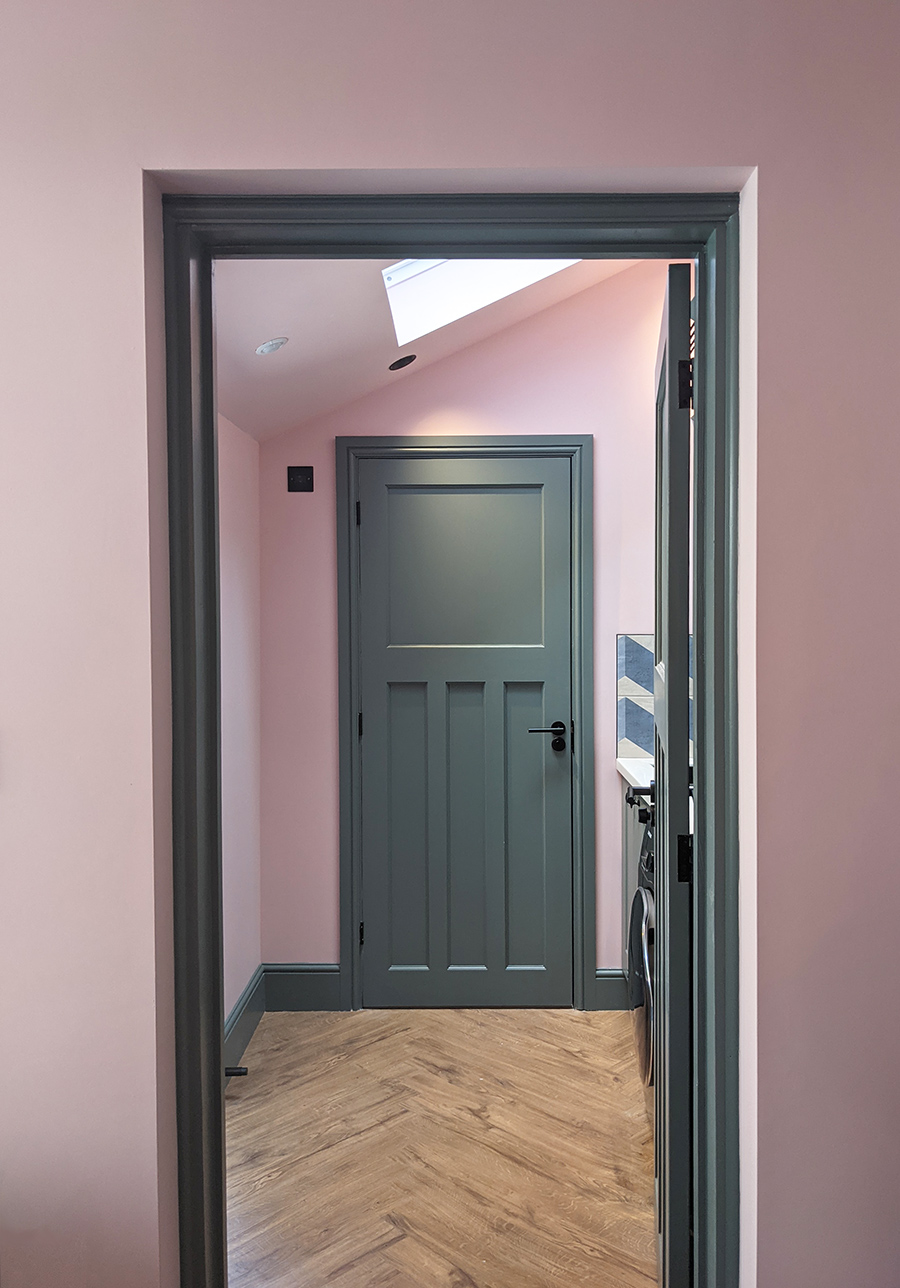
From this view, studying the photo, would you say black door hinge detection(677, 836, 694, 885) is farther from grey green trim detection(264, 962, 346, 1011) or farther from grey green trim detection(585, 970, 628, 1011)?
grey green trim detection(264, 962, 346, 1011)

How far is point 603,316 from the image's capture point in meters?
3.31

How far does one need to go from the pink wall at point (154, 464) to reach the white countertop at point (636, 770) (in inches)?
59.6

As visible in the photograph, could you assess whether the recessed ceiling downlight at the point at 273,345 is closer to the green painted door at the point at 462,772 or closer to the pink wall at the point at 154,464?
the green painted door at the point at 462,772

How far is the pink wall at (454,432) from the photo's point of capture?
3318 millimetres

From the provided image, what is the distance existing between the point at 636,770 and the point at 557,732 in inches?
15.0

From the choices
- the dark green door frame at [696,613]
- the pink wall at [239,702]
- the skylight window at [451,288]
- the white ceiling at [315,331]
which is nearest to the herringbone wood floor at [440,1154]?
the pink wall at [239,702]

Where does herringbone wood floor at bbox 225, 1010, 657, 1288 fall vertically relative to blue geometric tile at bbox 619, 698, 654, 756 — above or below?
below

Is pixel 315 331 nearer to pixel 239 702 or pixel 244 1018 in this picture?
pixel 239 702

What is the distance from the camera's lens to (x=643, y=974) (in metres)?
2.54

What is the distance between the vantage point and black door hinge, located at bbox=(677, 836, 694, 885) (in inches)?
59.9

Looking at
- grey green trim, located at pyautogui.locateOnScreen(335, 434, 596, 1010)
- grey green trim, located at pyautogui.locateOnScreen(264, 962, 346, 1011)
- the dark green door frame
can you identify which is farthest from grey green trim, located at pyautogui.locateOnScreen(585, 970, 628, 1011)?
the dark green door frame

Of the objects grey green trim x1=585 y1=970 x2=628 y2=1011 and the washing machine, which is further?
grey green trim x1=585 y1=970 x2=628 y2=1011

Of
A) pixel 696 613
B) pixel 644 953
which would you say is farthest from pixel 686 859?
pixel 644 953

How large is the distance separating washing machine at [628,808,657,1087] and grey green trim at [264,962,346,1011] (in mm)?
1185
